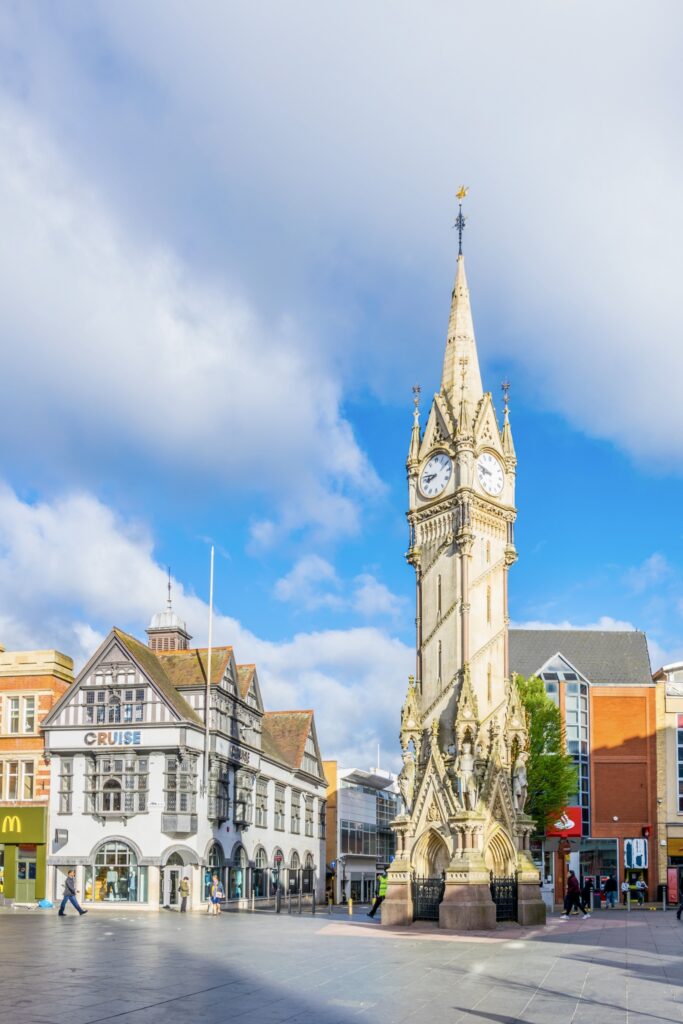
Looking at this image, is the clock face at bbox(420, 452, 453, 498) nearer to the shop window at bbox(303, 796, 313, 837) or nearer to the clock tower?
the clock tower

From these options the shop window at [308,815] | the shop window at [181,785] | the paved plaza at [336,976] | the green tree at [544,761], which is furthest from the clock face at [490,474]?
the shop window at [308,815]

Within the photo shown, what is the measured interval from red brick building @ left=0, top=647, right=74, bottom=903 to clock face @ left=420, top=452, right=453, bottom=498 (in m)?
27.8

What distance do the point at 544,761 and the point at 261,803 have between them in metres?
18.0

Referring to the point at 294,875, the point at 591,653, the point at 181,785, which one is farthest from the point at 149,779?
the point at 591,653

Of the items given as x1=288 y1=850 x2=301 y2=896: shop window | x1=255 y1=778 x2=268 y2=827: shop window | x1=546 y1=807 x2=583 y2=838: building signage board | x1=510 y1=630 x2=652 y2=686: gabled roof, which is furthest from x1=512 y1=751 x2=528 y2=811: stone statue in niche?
x1=510 y1=630 x2=652 y2=686: gabled roof

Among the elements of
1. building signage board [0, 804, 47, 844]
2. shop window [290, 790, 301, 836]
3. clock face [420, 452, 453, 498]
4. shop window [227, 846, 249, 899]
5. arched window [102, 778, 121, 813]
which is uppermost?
clock face [420, 452, 453, 498]

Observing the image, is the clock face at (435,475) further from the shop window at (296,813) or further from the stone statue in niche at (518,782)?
the shop window at (296,813)

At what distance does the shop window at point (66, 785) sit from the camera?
55.8 metres

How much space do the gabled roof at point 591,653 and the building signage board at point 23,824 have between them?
3166 cm

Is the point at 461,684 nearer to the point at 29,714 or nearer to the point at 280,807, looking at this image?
the point at 29,714

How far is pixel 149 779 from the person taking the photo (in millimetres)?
54562

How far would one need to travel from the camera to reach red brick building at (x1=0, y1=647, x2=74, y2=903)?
185 ft

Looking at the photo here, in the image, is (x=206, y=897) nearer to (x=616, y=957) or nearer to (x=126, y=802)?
(x=126, y=802)

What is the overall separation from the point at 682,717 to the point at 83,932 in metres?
49.2
